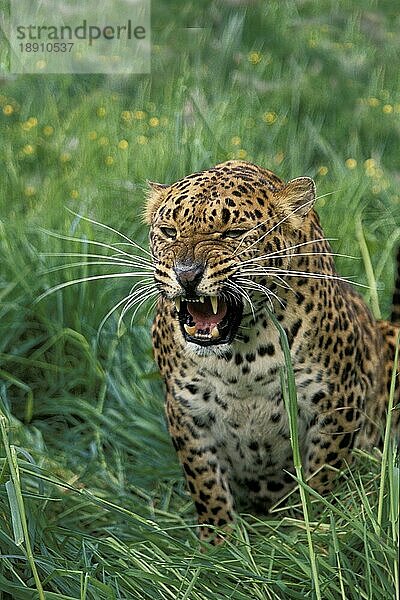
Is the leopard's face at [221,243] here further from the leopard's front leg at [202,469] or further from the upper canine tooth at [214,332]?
the leopard's front leg at [202,469]

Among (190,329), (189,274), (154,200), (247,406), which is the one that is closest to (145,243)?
(154,200)

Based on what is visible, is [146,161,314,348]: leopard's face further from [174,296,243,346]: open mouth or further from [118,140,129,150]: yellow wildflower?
[118,140,129,150]: yellow wildflower

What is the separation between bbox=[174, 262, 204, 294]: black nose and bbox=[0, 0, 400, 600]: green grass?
2.70ft

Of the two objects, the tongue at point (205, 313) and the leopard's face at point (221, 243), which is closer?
the leopard's face at point (221, 243)

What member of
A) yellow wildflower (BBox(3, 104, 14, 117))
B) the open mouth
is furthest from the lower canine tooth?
yellow wildflower (BBox(3, 104, 14, 117))

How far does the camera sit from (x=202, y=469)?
18.0ft

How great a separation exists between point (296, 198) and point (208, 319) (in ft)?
1.94

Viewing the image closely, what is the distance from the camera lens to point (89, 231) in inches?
279

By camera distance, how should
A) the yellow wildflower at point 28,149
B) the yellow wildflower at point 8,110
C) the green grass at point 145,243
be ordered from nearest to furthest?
1. the green grass at point 145,243
2. the yellow wildflower at point 28,149
3. the yellow wildflower at point 8,110

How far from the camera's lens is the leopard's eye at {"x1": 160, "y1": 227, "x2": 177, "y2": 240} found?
4855 mm

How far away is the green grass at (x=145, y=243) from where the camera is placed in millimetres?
4488

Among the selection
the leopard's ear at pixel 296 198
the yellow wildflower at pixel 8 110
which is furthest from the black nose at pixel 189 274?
the yellow wildflower at pixel 8 110

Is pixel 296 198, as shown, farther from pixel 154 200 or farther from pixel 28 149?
pixel 28 149

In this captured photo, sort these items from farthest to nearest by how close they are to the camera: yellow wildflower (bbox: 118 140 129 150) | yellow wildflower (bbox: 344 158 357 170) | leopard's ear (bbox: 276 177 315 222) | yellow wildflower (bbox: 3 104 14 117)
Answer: yellow wildflower (bbox: 3 104 14 117) → yellow wildflower (bbox: 344 158 357 170) → yellow wildflower (bbox: 118 140 129 150) → leopard's ear (bbox: 276 177 315 222)
